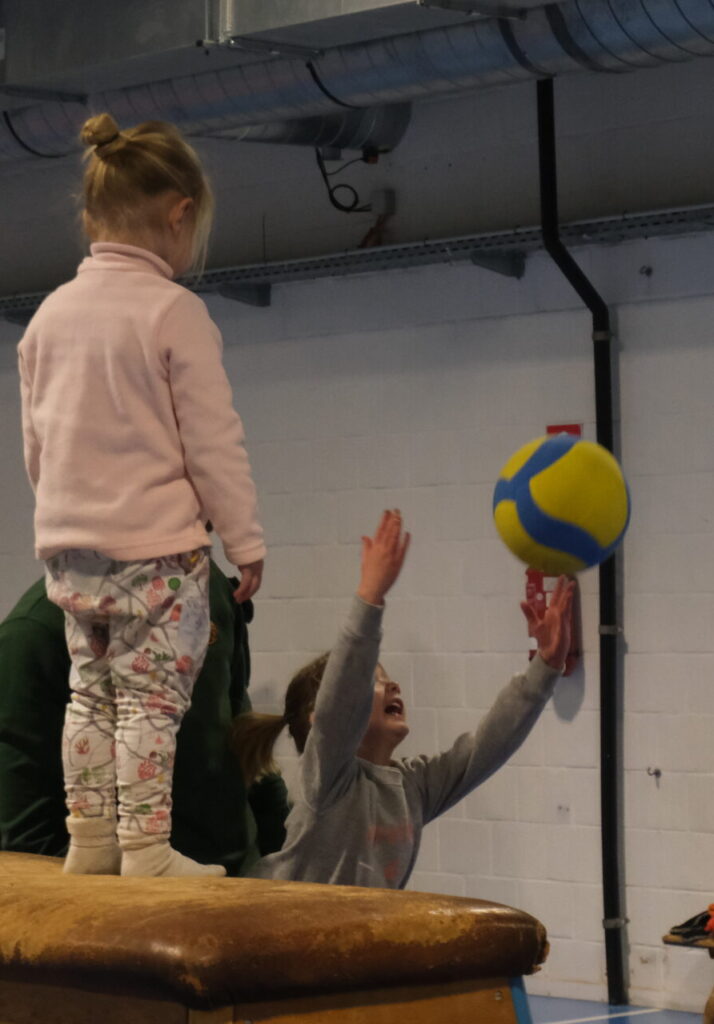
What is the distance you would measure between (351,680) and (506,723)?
1.72ft

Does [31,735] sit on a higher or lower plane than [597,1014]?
higher

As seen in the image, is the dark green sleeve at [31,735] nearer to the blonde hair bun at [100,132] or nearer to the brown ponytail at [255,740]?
the brown ponytail at [255,740]

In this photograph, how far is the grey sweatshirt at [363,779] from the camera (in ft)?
10.4

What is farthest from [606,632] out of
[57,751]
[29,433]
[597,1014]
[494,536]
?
[29,433]

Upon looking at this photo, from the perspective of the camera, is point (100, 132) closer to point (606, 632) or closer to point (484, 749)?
point (484, 749)

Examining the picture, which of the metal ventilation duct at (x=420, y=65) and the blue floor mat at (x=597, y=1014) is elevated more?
the metal ventilation duct at (x=420, y=65)

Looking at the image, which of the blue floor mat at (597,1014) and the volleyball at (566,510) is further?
the blue floor mat at (597,1014)

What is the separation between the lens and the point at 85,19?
236 inches

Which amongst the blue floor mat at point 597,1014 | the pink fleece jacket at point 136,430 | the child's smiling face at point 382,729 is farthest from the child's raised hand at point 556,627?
the blue floor mat at point 597,1014

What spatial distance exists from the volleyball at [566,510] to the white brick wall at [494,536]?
3237mm

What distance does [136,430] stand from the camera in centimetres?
264

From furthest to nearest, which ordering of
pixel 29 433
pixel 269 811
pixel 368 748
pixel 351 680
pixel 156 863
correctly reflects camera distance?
pixel 368 748, pixel 269 811, pixel 351 680, pixel 29 433, pixel 156 863

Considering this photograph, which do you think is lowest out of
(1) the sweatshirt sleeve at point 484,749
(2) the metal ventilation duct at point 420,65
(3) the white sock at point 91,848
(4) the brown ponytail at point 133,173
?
(3) the white sock at point 91,848

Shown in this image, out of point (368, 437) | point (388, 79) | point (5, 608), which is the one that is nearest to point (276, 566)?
point (368, 437)
